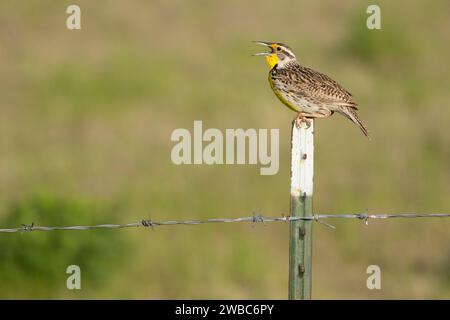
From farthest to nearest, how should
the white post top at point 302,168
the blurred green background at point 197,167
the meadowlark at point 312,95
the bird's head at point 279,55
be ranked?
the blurred green background at point 197,167, the bird's head at point 279,55, the meadowlark at point 312,95, the white post top at point 302,168

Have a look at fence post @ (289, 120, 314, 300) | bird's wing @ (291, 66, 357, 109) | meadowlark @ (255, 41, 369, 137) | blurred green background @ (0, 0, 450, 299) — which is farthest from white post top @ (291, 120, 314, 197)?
blurred green background @ (0, 0, 450, 299)

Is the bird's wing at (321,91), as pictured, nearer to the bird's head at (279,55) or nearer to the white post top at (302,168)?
the bird's head at (279,55)

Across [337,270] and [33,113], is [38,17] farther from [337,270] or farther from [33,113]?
[337,270]

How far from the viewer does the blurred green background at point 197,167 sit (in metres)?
11.8

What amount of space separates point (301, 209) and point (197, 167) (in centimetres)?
859

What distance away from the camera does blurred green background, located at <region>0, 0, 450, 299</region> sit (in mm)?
11828

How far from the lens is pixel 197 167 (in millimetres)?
14539

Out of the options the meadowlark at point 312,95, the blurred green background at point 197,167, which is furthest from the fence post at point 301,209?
the blurred green background at point 197,167

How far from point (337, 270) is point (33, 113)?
20.0 ft

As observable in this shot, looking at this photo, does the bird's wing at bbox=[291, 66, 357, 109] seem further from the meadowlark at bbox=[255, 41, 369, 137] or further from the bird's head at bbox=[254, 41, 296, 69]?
the bird's head at bbox=[254, 41, 296, 69]

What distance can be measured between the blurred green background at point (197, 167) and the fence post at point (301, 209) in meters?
5.41

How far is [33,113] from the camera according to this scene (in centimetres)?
1681

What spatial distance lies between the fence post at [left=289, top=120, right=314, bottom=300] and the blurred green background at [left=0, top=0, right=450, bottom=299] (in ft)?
17.7
